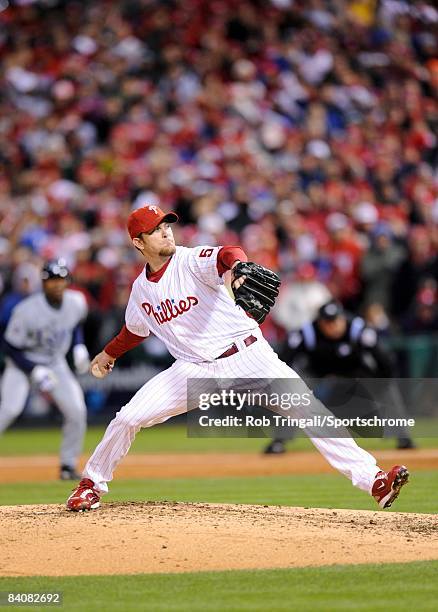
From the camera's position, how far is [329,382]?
13.7 metres

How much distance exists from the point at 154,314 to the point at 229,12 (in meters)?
Answer: 14.4

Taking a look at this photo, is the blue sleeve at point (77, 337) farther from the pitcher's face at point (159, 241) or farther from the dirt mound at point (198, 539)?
the pitcher's face at point (159, 241)

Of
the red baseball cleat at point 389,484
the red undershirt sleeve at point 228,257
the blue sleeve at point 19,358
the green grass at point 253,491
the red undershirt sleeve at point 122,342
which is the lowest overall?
the green grass at point 253,491

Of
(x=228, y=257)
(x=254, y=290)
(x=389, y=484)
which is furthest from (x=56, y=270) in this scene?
(x=389, y=484)

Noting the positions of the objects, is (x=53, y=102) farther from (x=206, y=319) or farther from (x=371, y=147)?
(x=206, y=319)

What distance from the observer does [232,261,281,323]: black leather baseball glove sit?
6.57 meters

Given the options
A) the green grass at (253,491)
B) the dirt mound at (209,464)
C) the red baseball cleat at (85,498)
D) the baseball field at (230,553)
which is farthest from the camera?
the dirt mound at (209,464)

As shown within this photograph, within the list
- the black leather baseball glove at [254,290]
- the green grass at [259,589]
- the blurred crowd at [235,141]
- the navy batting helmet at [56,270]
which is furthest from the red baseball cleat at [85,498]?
the blurred crowd at [235,141]

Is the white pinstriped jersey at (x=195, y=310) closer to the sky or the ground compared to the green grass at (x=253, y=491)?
closer to the sky

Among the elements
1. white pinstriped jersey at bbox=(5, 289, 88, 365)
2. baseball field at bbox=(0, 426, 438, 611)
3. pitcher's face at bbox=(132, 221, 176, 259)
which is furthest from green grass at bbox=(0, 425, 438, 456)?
pitcher's face at bbox=(132, 221, 176, 259)

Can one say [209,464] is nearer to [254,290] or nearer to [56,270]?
[56,270]

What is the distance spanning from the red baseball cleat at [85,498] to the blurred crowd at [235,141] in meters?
7.16

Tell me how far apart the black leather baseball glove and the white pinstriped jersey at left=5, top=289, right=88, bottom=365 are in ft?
16.5

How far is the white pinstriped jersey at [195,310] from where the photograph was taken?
24.1 feet
